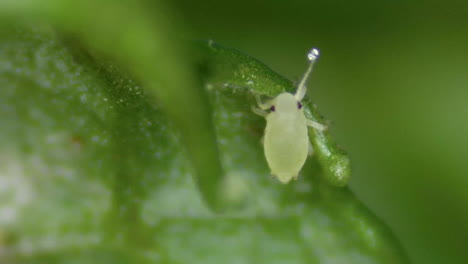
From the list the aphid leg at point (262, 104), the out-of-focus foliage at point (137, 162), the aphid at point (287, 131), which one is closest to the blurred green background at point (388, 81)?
the aphid at point (287, 131)

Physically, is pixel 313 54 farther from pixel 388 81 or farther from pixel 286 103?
pixel 388 81

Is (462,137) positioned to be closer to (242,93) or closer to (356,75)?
(356,75)

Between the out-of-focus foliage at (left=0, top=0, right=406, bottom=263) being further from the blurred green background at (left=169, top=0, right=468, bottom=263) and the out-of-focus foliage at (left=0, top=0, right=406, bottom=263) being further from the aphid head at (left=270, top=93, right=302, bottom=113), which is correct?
the aphid head at (left=270, top=93, right=302, bottom=113)

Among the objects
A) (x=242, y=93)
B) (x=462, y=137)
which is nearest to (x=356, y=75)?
(x=462, y=137)

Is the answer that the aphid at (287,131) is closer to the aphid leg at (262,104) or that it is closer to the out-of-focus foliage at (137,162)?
the aphid leg at (262,104)

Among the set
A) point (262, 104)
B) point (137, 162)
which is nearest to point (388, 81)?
point (262, 104)
